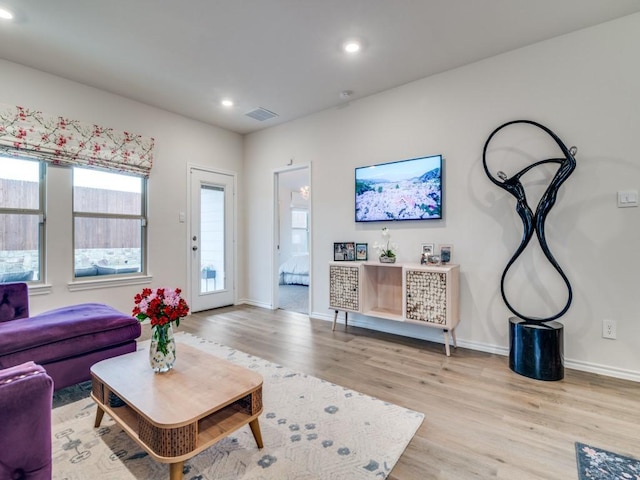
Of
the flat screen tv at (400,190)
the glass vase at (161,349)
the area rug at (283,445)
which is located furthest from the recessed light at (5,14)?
the flat screen tv at (400,190)

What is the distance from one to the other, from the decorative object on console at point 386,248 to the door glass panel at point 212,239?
2.58 meters

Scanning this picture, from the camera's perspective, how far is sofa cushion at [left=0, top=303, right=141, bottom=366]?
206cm

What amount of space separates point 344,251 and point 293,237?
5595 mm

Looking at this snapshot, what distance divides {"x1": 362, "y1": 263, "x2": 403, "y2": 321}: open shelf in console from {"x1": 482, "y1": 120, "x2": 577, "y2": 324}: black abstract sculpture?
1.10m

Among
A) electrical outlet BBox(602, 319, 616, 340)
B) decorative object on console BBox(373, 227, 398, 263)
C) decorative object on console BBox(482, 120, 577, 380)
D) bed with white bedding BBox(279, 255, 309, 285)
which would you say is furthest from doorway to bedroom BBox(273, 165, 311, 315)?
electrical outlet BBox(602, 319, 616, 340)

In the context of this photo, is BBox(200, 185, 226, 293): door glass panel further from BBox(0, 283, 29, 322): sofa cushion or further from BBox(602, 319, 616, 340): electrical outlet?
BBox(602, 319, 616, 340): electrical outlet

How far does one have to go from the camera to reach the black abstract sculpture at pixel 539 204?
101 inches

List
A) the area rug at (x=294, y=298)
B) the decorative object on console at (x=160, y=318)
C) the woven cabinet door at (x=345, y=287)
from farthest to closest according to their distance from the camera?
the area rug at (x=294, y=298)
the woven cabinet door at (x=345, y=287)
the decorative object on console at (x=160, y=318)

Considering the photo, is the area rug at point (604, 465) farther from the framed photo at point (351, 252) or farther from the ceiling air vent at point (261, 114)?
the ceiling air vent at point (261, 114)

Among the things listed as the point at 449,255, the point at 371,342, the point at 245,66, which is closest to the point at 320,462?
the point at 371,342

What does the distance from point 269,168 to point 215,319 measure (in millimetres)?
2381

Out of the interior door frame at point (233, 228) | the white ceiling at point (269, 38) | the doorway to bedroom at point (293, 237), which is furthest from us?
the doorway to bedroom at point (293, 237)

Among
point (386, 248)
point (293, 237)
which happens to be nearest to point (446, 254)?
point (386, 248)

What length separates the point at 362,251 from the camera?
3859 millimetres
